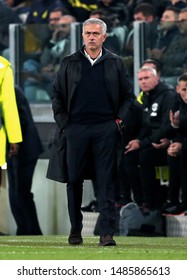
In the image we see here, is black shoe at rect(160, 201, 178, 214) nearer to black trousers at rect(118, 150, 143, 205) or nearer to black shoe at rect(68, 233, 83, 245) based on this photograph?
black trousers at rect(118, 150, 143, 205)

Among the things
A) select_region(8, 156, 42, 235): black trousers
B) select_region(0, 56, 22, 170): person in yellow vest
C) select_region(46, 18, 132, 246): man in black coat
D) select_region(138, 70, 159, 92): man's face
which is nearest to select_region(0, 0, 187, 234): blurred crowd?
select_region(138, 70, 159, 92): man's face

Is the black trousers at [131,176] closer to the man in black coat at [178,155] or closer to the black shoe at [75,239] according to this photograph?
the man in black coat at [178,155]

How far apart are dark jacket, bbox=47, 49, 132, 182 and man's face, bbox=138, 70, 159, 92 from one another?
14.5 ft

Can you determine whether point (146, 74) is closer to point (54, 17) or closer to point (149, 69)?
point (149, 69)

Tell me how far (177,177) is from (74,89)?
469cm

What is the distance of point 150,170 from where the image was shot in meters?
17.4

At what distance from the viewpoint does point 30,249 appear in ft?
41.3

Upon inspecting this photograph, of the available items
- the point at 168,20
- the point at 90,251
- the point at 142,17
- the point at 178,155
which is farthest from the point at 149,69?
the point at 90,251

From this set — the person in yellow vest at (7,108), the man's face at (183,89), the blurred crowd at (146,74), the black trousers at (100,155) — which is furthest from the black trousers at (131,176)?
the black trousers at (100,155)

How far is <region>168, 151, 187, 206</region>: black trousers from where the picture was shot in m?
16.9

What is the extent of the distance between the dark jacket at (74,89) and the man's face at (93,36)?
0.47 ft

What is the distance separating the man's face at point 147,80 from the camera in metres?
17.4
